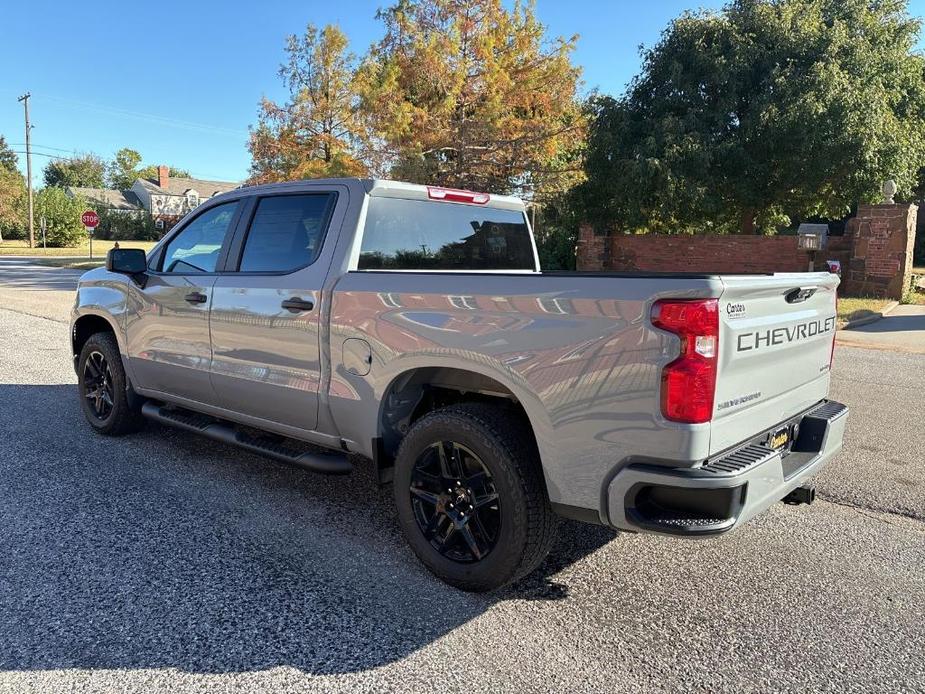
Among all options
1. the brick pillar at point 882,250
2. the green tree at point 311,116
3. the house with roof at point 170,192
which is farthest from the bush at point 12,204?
the brick pillar at point 882,250

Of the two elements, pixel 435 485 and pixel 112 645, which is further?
pixel 435 485

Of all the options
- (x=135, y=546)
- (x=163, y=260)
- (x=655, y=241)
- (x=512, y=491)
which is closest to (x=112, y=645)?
(x=135, y=546)

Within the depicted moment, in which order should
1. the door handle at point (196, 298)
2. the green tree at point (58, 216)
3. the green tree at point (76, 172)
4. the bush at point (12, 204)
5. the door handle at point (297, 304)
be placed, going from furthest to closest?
the green tree at point (76, 172) < the bush at point (12, 204) < the green tree at point (58, 216) < the door handle at point (196, 298) < the door handle at point (297, 304)

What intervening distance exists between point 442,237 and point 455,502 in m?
1.81

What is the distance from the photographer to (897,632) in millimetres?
2928

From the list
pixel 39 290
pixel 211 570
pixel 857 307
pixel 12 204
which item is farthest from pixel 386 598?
pixel 12 204

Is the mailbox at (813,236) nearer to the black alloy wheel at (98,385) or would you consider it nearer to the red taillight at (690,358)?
the black alloy wheel at (98,385)

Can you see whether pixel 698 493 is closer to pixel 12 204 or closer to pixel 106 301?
pixel 106 301

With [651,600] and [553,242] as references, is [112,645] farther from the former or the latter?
[553,242]

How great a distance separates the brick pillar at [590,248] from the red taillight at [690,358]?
2023 centimetres

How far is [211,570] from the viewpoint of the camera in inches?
133

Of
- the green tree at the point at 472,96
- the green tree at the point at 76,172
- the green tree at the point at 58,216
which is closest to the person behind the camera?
the green tree at the point at 472,96

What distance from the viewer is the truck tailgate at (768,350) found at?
2.65 metres

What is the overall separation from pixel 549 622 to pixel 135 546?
2185 millimetres
